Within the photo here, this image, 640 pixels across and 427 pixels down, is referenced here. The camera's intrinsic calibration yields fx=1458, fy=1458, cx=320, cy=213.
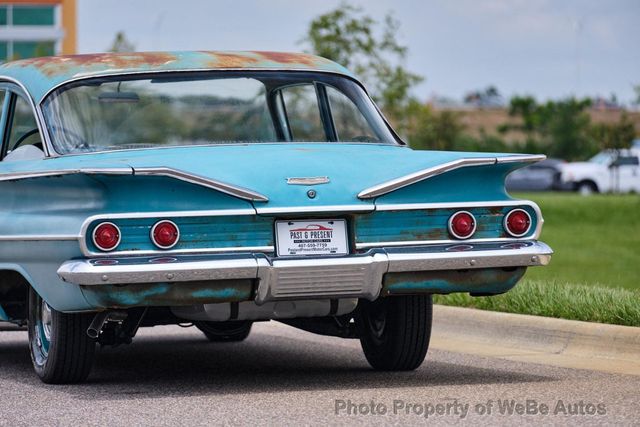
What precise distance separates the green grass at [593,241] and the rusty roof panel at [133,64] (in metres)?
4.50

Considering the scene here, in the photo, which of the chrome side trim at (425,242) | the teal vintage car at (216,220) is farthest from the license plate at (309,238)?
the chrome side trim at (425,242)

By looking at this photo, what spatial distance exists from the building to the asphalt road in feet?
222

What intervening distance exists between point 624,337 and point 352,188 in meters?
2.46

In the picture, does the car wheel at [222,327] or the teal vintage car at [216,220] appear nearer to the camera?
the teal vintage car at [216,220]

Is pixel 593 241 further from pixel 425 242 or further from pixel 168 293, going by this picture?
pixel 168 293

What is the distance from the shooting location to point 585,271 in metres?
15.5

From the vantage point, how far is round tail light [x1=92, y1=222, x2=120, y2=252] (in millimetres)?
6781

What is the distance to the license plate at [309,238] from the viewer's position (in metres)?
7.00

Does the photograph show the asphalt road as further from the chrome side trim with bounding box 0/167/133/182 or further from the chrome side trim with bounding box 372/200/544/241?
the chrome side trim with bounding box 0/167/133/182

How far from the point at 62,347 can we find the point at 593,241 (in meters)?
14.0

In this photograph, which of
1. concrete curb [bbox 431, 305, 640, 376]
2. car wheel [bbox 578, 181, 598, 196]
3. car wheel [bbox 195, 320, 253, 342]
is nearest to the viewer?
car wheel [bbox 195, 320, 253, 342]

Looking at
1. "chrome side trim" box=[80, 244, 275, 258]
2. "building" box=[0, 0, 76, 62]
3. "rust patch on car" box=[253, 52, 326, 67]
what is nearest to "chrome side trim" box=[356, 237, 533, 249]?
"chrome side trim" box=[80, 244, 275, 258]

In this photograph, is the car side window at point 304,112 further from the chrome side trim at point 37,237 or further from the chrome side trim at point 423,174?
the chrome side trim at point 37,237

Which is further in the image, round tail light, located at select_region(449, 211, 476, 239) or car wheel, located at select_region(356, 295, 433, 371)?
car wheel, located at select_region(356, 295, 433, 371)
